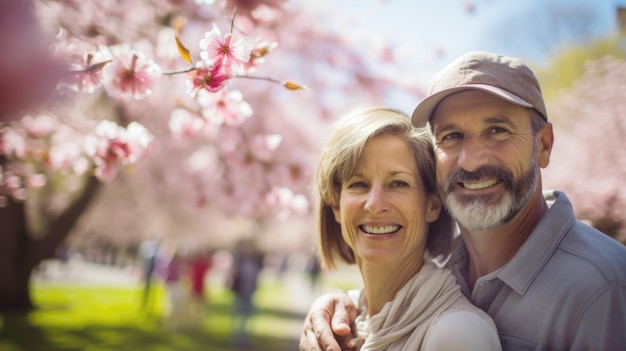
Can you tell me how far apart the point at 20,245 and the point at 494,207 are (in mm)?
11408

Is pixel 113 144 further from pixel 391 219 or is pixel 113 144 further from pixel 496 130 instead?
pixel 496 130

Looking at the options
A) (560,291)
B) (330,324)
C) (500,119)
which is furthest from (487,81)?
(330,324)

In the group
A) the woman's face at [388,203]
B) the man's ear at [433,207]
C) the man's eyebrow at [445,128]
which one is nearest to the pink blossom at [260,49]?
the woman's face at [388,203]

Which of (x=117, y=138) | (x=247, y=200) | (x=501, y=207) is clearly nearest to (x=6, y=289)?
(x=247, y=200)

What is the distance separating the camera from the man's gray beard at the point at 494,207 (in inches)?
74.7

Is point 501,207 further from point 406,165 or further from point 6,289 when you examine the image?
point 6,289

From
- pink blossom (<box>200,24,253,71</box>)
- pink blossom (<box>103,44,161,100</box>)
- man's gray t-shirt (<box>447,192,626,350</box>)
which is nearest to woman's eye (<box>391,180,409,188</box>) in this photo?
man's gray t-shirt (<box>447,192,626,350</box>)

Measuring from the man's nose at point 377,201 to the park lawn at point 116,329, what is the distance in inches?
309

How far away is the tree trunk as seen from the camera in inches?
419

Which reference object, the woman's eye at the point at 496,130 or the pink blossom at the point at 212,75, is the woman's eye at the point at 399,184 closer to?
the woman's eye at the point at 496,130

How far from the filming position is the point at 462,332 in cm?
164

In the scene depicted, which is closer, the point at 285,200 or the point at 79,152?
the point at 79,152

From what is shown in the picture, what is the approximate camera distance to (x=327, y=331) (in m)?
2.16

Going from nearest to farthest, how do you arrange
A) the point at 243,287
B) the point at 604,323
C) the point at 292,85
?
the point at 604,323
the point at 292,85
the point at 243,287
